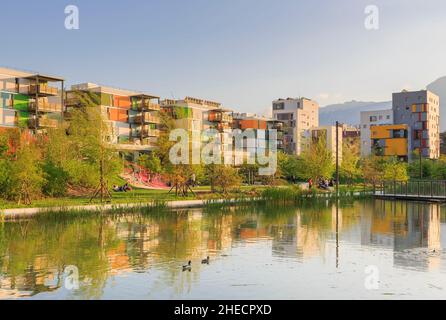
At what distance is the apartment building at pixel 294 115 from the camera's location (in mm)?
126062

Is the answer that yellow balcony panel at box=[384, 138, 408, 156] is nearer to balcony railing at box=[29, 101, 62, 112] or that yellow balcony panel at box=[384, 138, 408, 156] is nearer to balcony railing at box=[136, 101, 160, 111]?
balcony railing at box=[136, 101, 160, 111]

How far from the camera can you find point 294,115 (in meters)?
128

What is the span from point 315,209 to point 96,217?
49.9ft

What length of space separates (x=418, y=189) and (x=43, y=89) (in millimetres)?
39460

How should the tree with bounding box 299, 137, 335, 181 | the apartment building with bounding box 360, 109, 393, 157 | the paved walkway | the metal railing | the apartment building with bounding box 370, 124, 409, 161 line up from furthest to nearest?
the apartment building with bounding box 360, 109, 393, 157
the apartment building with bounding box 370, 124, 409, 161
the tree with bounding box 299, 137, 335, 181
the metal railing
the paved walkway

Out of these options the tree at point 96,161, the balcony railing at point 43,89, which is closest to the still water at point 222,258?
the tree at point 96,161

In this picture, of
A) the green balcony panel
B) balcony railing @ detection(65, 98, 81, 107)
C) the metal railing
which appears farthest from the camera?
balcony railing @ detection(65, 98, 81, 107)

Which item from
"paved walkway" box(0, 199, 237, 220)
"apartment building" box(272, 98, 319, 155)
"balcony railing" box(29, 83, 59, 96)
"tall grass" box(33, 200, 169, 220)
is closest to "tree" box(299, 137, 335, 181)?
"paved walkway" box(0, 199, 237, 220)

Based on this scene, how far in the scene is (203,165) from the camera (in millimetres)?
42750

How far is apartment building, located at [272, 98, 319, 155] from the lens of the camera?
414ft

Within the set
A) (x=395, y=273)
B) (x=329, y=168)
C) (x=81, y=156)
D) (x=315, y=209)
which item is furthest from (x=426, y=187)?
(x=395, y=273)

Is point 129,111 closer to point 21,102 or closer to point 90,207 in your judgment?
point 21,102

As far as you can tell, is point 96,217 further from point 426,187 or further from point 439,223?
point 426,187

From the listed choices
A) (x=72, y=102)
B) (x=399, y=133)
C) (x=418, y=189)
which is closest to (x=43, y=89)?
(x=72, y=102)
